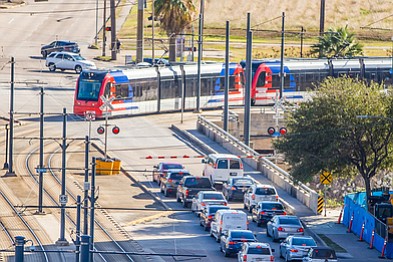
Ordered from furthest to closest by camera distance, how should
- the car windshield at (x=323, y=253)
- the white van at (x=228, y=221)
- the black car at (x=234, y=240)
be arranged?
the white van at (x=228, y=221) → the black car at (x=234, y=240) → the car windshield at (x=323, y=253)

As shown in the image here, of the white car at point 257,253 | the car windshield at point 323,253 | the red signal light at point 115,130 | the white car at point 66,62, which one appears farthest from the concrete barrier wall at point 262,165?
the white car at point 66,62

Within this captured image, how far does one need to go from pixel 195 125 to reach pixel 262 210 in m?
28.3

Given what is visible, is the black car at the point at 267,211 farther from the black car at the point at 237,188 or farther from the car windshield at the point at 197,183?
the black car at the point at 237,188

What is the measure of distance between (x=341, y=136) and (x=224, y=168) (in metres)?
8.27

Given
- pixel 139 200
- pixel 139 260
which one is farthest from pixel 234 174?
pixel 139 260

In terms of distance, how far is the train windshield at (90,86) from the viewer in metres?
87.4

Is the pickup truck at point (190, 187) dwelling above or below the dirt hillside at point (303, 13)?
below

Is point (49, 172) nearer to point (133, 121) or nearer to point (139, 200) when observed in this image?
point (139, 200)

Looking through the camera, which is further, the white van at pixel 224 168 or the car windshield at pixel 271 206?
the white van at pixel 224 168

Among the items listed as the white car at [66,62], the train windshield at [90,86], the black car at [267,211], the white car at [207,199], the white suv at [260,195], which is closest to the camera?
the black car at [267,211]

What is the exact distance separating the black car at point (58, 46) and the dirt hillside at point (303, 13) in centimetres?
2867

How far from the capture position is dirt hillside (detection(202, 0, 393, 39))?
→ 144 m

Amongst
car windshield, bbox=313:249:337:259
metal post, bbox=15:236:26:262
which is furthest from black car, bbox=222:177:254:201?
metal post, bbox=15:236:26:262

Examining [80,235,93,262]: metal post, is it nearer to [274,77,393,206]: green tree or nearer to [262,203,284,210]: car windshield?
[262,203,284,210]: car windshield
